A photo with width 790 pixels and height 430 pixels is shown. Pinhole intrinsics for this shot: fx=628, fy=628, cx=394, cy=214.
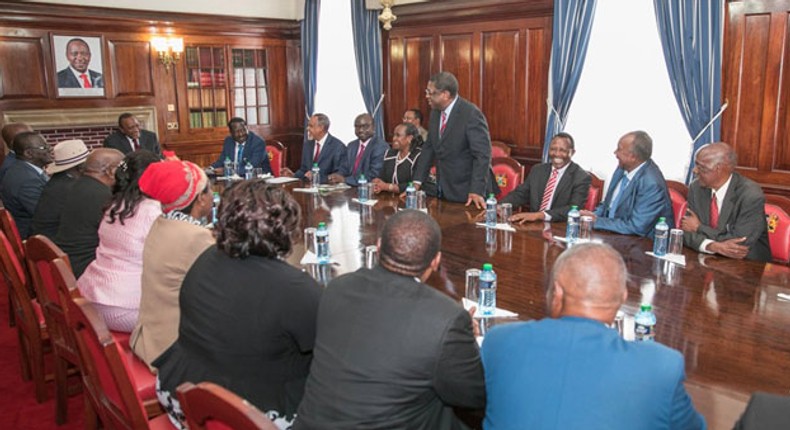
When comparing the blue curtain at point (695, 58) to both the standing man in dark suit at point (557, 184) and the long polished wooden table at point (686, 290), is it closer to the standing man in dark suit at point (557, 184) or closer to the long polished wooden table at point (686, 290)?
the standing man in dark suit at point (557, 184)

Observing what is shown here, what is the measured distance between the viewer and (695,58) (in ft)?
16.6

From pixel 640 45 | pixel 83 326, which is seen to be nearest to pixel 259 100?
pixel 640 45

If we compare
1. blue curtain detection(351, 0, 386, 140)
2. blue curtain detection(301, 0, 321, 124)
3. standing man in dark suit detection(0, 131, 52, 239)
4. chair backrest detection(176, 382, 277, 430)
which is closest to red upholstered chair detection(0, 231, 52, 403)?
standing man in dark suit detection(0, 131, 52, 239)

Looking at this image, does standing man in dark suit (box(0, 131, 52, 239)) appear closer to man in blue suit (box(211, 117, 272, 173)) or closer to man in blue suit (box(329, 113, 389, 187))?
man in blue suit (box(211, 117, 272, 173))

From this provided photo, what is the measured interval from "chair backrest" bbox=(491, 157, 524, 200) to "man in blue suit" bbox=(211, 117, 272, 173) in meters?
2.65

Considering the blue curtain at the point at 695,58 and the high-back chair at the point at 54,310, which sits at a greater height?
the blue curtain at the point at 695,58

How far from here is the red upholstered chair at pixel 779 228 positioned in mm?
3309

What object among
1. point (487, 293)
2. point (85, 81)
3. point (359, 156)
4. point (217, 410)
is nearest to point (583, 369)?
point (217, 410)

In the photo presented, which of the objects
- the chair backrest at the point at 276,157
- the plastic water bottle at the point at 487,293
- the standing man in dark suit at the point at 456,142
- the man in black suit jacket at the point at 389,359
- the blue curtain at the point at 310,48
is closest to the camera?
the man in black suit jacket at the point at 389,359

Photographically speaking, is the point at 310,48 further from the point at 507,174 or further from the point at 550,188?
the point at 550,188

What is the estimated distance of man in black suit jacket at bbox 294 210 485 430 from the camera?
1.52 metres

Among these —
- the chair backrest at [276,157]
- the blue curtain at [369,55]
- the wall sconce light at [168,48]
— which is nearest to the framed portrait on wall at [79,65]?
the wall sconce light at [168,48]

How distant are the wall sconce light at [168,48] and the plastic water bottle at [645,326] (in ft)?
23.7

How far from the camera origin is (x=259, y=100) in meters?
8.98
